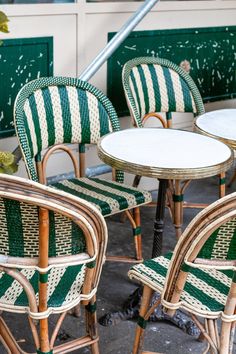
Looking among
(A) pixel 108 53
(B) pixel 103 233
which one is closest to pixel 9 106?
(A) pixel 108 53

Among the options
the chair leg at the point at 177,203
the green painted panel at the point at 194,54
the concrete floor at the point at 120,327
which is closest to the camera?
the concrete floor at the point at 120,327

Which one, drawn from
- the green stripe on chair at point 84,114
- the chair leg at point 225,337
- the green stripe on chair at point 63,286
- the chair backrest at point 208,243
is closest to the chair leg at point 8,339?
the green stripe on chair at point 63,286

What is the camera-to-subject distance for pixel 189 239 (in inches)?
76.9

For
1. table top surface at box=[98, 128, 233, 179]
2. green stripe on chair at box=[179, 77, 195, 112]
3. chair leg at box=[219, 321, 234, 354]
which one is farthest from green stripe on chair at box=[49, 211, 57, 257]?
green stripe on chair at box=[179, 77, 195, 112]

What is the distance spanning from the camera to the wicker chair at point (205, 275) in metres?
1.90

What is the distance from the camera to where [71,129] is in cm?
345

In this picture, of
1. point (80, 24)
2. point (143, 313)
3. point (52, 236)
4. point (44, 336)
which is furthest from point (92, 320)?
point (80, 24)

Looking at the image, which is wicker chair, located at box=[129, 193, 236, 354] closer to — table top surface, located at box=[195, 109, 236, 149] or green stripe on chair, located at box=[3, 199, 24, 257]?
green stripe on chair, located at box=[3, 199, 24, 257]

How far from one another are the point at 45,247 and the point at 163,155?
1.07 metres

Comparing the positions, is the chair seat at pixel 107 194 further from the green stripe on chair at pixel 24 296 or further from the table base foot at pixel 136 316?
the green stripe on chair at pixel 24 296

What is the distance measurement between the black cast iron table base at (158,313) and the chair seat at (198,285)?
585 mm

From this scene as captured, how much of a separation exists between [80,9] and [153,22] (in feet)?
2.27

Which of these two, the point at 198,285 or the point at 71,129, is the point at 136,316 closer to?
the point at 198,285

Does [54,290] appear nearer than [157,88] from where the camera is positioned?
Yes
